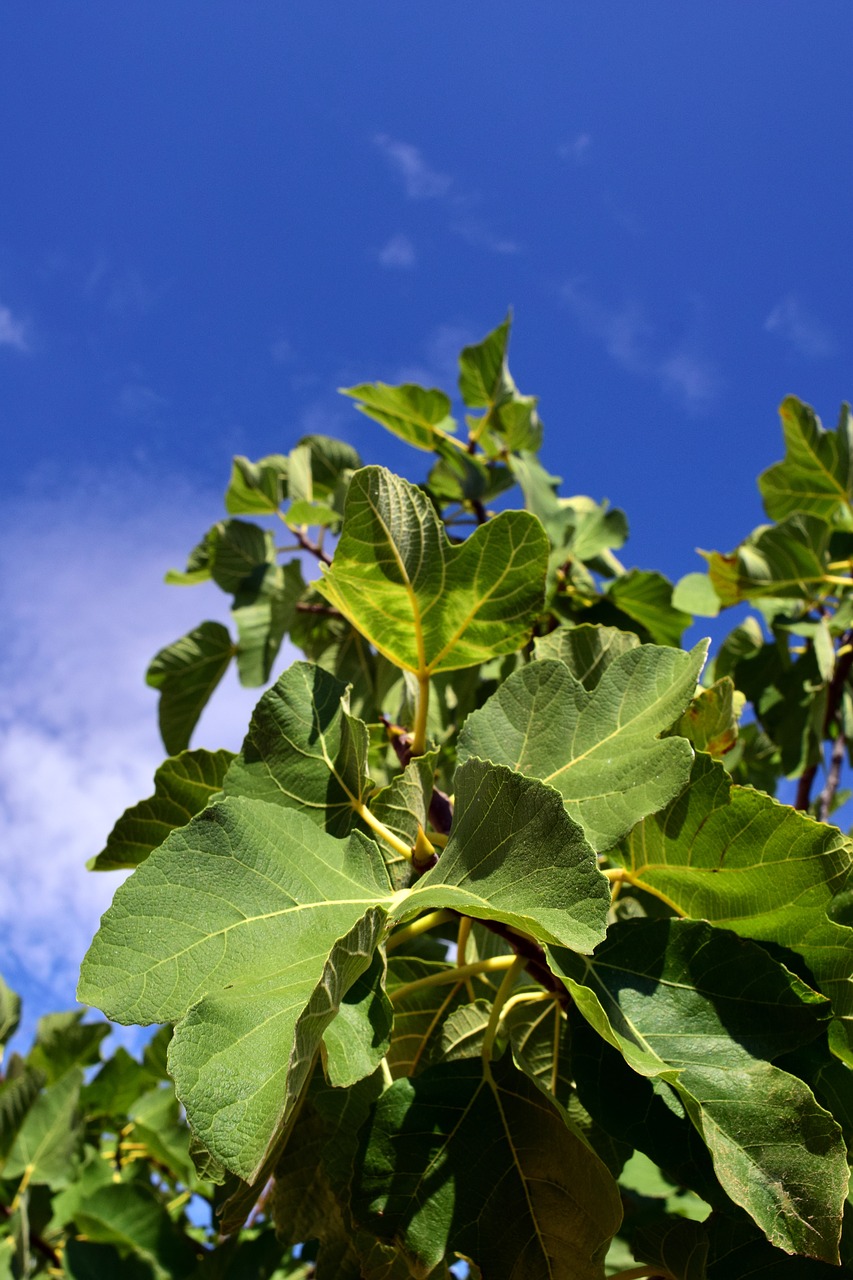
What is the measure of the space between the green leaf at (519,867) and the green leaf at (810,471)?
205cm

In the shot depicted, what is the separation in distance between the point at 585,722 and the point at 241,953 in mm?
454

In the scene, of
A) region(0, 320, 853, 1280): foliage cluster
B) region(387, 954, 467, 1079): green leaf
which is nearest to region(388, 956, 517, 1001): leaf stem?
region(0, 320, 853, 1280): foliage cluster

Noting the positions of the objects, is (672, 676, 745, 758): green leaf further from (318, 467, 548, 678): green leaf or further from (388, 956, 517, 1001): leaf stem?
(388, 956, 517, 1001): leaf stem

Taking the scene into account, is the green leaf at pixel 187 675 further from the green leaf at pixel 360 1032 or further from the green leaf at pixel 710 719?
the green leaf at pixel 360 1032

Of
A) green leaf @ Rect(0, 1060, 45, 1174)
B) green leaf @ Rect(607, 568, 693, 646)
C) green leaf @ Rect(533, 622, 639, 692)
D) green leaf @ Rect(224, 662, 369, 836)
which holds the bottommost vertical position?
green leaf @ Rect(0, 1060, 45, 1174)

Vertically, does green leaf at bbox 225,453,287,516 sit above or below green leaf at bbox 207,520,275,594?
above

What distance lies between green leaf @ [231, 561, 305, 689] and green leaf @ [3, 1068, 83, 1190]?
1.07m

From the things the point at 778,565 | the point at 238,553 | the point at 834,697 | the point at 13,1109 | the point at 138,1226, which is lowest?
the point at 138,1226

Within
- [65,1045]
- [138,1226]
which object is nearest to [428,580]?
[138,1226]

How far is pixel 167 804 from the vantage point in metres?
1.22

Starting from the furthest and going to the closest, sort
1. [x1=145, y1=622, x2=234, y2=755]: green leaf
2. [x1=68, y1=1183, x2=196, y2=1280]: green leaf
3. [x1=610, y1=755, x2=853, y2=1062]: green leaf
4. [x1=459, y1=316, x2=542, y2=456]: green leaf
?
[x1=459, y1=316, x2=542, y2=456]: green leaf < [x1=145, y1=622, x2=234, y2=755]: green leaf < [x1=68, y1=1183, x2=196, y2=1280]: green leaf < [x1=610, y1=755, x2=853, y2=1062]: green leaf

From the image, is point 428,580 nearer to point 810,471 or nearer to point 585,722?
point 585,722

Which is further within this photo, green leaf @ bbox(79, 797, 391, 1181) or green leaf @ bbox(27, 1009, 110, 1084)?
green leaf @ bbox(27, 1009, 110, 1084)

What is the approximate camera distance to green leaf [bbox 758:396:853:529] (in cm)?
258
